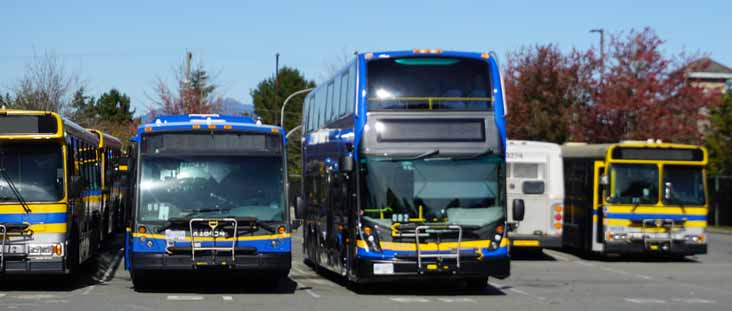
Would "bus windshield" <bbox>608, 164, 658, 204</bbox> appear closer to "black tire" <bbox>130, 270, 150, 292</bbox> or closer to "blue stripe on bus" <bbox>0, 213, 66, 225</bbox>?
"black tire" <bbox>130, 270, 150, 292</bbox>

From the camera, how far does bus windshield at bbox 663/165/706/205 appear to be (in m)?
28.1

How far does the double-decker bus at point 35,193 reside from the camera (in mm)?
18734

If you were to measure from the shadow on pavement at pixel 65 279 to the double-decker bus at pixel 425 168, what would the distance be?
4.32 m

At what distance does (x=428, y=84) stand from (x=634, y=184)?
9953 mm

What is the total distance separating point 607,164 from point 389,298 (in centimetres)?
1027

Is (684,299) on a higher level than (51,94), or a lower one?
lower

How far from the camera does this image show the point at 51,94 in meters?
50.0

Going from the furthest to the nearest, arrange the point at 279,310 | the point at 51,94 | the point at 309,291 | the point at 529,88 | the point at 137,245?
the point at 529,88, the point at 51,94, the point at 309,291, the point at 137,245, the point at 279,310

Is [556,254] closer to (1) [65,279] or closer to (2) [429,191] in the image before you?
(2) [429,191]

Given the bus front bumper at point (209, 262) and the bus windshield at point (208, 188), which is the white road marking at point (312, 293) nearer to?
the bus front bumper at point (209, 262)

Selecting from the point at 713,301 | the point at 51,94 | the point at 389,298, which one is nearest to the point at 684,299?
the point at 713,301

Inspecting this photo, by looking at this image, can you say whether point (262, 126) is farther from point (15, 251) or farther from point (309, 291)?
point (15, 251)

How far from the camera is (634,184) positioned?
2805 centimetres

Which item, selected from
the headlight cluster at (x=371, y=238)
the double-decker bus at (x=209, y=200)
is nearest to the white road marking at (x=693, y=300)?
the headlight cluster at (x=371, y=238)
